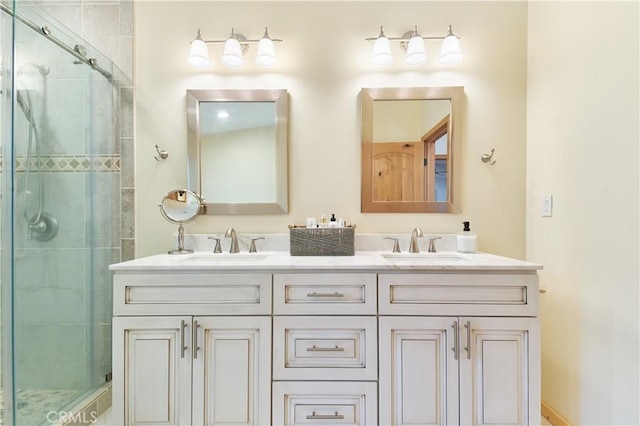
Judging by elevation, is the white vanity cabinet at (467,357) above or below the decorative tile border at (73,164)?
below

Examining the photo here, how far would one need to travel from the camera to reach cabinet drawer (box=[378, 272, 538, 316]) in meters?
1.13

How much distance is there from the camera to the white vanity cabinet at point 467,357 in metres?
1.12

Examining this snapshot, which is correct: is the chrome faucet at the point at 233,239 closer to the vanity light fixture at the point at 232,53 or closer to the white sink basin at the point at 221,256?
the white sink basin at the point at 221,256

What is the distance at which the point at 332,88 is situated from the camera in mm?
1686

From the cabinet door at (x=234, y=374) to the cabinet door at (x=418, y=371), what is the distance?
47 cm

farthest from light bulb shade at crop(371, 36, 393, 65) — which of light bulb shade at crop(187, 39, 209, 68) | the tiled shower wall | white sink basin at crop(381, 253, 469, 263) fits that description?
the tiled shower wall

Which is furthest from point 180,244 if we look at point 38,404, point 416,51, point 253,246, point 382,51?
point 416,51

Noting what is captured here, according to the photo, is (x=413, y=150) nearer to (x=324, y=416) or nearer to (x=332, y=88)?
(x=332, y=88)

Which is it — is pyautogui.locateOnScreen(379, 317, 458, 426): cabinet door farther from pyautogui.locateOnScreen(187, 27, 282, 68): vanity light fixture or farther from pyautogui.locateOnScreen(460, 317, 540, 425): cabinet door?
pyautogui.locateOnScreen(187, 27, 282, 68): vanity light fixture

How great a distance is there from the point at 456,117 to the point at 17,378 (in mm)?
2460

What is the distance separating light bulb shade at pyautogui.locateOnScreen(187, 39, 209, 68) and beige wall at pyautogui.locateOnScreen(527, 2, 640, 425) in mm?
1816

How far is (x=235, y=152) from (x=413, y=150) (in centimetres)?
102

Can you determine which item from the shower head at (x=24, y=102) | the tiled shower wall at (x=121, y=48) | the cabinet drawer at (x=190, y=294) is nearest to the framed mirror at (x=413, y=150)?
the cabinet drawer at (x=190, y=294)

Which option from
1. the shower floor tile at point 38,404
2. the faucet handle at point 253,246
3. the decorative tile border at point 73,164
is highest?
the decorative tile border at point 73,164
